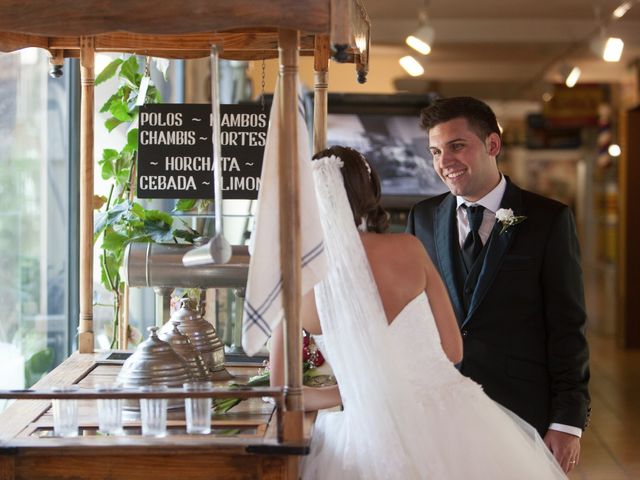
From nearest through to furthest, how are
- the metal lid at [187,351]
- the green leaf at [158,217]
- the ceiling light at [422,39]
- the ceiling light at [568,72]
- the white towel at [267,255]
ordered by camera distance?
the white towel at [267,255], the metal lid at [187,351], the green leaf at [158,217], the ceiling light at [422,39], the ceiling light at [568,72]

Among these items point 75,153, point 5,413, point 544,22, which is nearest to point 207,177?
point 5,413

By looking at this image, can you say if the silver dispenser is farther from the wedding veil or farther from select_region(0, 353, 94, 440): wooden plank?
the wedding veil

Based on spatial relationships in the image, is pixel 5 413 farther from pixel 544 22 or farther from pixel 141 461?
pixel 544 22

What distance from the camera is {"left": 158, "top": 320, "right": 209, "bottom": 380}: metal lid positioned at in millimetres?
2879

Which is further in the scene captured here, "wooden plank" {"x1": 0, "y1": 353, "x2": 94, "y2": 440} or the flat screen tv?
the flat screen tv

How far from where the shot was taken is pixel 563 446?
10.4 feet

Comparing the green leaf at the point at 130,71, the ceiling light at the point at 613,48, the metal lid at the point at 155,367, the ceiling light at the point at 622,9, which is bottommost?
the metal lid at the point at 155,367

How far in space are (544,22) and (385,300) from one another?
10.0 meters

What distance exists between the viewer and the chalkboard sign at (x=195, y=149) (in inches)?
145

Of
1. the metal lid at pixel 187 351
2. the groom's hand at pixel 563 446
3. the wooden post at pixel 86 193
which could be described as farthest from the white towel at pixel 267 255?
the wooden post at pixel 86 193

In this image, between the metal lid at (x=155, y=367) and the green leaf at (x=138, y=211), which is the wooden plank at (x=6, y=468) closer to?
the metal lid at (x=155, y=367)

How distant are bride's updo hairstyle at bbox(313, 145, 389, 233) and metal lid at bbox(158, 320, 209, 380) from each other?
606 mm

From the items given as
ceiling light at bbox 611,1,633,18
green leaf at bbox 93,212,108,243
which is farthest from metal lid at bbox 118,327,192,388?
ceiling light at bbox 611,1,633,18

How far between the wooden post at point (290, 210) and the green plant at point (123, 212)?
1.61 m
